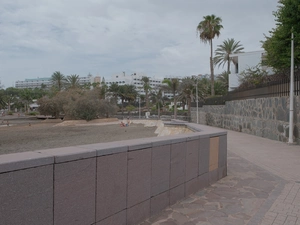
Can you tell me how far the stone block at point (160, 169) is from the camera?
4.43 m

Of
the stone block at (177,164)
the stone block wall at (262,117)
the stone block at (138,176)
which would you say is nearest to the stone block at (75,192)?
the stone block at (138,176)

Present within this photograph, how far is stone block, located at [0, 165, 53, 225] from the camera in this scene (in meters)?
2.49

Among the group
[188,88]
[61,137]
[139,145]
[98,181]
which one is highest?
[188,88]

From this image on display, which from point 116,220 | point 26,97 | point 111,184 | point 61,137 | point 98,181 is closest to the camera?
point 98,181

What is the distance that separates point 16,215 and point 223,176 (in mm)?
5367

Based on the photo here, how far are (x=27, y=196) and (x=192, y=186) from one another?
3570 mm

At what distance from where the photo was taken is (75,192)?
10.3ft

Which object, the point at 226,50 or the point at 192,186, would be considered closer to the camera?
the point at 192,186

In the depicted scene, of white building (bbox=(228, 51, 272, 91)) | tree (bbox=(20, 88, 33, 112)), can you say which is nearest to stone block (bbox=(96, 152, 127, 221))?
white building (bbox=(228, 51, 272, 91))

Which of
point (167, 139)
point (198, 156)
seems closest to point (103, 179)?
point (167, 139)

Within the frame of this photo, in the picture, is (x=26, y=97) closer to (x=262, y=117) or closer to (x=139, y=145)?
(x=262, y=117)

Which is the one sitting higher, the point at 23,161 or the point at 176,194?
the point at 23,161

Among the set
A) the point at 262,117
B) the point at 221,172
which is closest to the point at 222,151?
the point at 221,172

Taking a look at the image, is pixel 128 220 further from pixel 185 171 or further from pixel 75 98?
pixel 75 98
